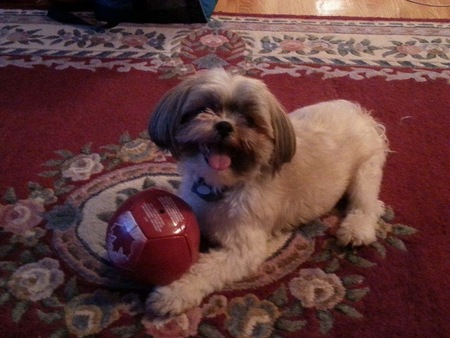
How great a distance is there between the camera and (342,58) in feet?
8.20

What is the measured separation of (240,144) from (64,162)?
854mm

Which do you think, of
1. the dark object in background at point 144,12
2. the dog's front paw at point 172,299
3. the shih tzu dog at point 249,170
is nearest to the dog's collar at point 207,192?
the shih tzu dog at point 249,170

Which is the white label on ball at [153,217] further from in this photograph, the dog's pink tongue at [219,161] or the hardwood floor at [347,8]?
the hardwood floor at [347,8]

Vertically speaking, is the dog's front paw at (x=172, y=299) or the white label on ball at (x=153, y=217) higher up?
the white label on ball at (x=153, y=217)

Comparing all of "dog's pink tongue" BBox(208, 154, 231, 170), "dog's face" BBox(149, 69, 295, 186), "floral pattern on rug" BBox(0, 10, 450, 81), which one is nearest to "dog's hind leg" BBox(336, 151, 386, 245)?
"dog's face" BBox(149, 69, 295, 186)

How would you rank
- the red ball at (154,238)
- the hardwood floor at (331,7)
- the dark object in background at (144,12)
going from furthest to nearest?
the hardwood floor at (331,7) → the dark object in background at (144,12) → the red ball at (154,238)

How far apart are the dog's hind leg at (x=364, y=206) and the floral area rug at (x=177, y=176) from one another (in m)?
0.04

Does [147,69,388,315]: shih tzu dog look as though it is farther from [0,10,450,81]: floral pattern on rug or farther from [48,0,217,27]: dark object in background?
[48,0,217,27]: dark object in background

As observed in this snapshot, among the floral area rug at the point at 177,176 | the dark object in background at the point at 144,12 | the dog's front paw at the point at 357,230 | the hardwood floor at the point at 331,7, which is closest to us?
the floral area rug at the point at 177,176

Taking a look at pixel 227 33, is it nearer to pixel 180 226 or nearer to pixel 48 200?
pixel 48 200

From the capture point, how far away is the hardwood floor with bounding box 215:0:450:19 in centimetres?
302

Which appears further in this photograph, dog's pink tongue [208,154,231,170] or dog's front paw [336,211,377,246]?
dog's front paw [336,211,377,246]

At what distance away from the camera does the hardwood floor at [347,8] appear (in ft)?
9.91

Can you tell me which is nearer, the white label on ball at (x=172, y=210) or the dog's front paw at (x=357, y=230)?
the white label on ball at (x=172, y=210)
